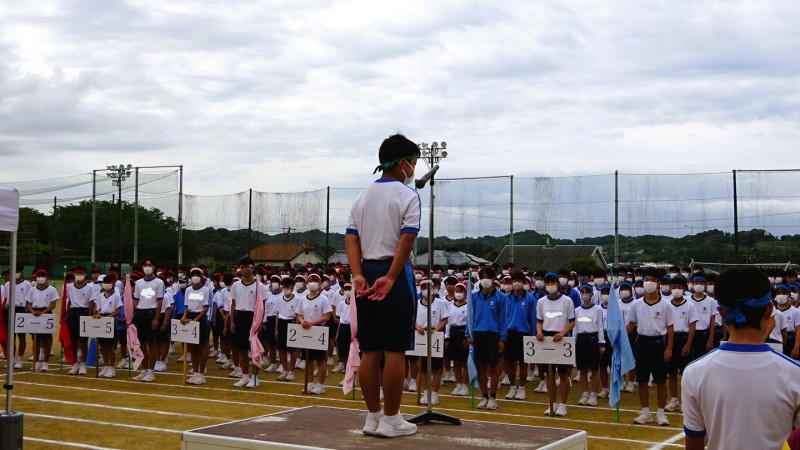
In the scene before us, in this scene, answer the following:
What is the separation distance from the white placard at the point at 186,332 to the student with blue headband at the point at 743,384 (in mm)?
12452

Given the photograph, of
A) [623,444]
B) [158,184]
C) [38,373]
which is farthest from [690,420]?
[158,184]

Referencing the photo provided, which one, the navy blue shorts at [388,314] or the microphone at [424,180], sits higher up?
the microphone at [424,180]

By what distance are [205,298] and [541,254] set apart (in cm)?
1496

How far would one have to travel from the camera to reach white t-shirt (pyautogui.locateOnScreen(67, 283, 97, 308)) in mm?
16891

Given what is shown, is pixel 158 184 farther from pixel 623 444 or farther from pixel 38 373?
pixel 623 444

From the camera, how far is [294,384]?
15727 millimetres

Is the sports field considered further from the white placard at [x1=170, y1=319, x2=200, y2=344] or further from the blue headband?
the blue headband

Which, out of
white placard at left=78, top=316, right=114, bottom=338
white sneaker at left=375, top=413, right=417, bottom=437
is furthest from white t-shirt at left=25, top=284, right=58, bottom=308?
white sneaker at left=375, top=413, right=417, bottom=437

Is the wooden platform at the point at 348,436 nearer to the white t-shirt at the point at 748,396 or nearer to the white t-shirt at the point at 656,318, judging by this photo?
the white t-shirt at the point at 748,396

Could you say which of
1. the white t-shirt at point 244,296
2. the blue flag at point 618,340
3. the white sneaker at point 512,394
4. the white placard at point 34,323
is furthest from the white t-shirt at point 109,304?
the blue flag at point 618,340

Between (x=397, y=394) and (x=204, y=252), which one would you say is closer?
(x=397, y=394)

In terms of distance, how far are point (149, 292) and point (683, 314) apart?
9.86 meters

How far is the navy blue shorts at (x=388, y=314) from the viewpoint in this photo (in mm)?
5777

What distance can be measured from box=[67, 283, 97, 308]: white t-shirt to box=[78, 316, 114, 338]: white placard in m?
0.83
